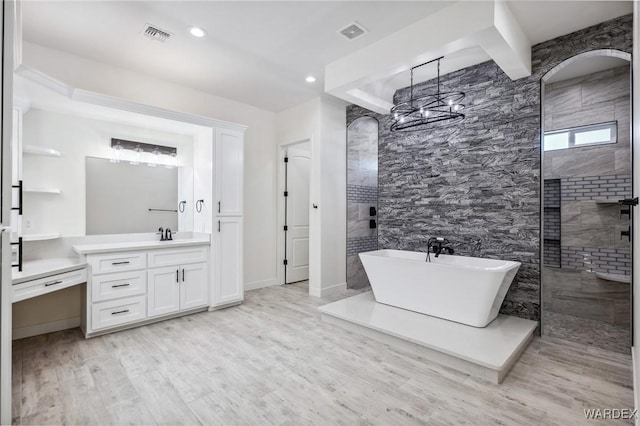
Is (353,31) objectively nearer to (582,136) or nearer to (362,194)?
(362,194)

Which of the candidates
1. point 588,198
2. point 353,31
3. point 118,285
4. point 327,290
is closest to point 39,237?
point 118,285

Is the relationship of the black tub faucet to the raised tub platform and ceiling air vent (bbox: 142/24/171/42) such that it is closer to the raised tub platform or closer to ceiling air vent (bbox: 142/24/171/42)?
the raised tub platform

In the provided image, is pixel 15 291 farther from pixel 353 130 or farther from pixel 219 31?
pixel 353 130

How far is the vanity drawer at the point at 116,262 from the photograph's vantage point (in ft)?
10.2

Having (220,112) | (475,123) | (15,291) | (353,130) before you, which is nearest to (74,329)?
(15,291)

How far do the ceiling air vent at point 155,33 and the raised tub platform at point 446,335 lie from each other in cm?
329

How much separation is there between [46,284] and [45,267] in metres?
0.21

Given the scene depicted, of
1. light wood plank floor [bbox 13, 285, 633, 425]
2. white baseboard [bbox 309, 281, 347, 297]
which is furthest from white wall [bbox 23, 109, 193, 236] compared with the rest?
white baseboard [bbox 309, 281, 347, 297]

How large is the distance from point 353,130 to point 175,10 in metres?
3.06

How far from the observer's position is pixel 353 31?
9.88 ft

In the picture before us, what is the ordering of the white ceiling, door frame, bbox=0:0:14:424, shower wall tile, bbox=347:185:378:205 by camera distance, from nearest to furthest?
door frame, bbox=0:0:14:424 → the white ceiling → shower wall tile, bbox=347:185:378:205

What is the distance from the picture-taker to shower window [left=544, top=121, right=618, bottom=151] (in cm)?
377

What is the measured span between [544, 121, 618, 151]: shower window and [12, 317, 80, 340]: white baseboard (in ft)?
20.4

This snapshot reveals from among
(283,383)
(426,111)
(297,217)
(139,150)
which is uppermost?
(426,111)
